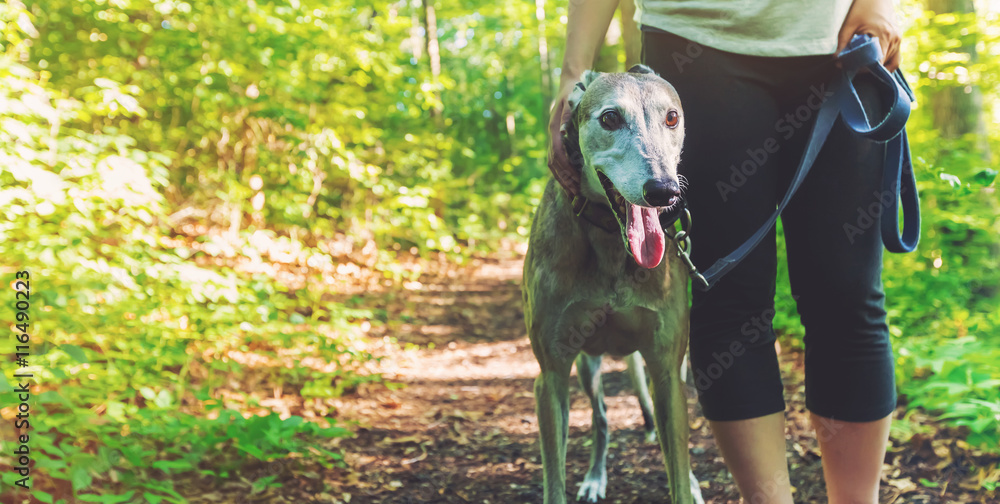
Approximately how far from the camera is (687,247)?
1937 millimetres

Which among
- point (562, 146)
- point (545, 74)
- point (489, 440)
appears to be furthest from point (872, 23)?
point (545, 74)

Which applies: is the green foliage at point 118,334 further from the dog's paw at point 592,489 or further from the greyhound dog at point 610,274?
the greyhound dog at point 610,274

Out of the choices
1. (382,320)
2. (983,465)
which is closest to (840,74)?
(983,465)

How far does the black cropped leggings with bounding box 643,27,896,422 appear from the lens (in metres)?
1.77

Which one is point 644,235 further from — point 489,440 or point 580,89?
point 489,440

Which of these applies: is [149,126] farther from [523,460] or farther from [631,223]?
[631,223]

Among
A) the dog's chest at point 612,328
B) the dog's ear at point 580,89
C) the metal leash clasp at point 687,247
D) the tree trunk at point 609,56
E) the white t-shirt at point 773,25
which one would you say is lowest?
the dog's chest at point 612,328

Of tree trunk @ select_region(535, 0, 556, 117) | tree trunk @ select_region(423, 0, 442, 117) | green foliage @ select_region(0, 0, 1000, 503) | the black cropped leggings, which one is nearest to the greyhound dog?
the black cropped leggings

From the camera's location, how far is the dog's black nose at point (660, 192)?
61.6 inches

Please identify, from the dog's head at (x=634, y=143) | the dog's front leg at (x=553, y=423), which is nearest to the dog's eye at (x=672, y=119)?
the dog's head at (x=634, y=143)

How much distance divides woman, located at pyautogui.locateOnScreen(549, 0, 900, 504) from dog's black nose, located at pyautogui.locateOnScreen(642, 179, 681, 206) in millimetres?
310

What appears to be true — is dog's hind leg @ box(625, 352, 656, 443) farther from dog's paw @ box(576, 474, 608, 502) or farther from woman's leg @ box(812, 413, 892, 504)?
woman's leg @ box(812, 413, 892, 504)

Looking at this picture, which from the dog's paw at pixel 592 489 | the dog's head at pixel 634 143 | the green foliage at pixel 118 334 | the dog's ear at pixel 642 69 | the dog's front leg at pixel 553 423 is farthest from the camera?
the dog's paw at pixel 592 489

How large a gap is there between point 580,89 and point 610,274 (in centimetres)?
60
